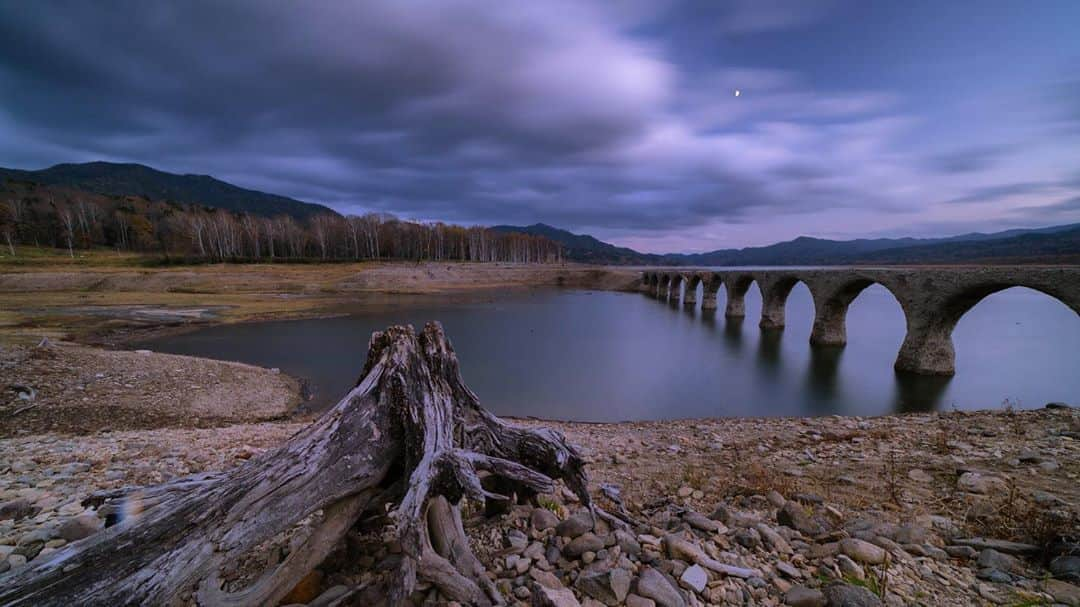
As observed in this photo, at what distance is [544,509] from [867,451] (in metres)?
6.61

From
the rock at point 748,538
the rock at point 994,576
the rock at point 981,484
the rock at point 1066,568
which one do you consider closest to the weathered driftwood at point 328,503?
the rock at point 748,538

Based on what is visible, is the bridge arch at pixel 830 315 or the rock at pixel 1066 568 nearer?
the rock at pixel 1066 568

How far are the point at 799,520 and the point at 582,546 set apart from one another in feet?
7.53

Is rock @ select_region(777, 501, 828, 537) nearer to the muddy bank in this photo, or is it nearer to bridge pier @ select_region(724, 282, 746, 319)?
the muddy bank

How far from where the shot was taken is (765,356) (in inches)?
993

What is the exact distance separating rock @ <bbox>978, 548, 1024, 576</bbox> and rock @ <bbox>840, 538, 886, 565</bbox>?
2.50ft

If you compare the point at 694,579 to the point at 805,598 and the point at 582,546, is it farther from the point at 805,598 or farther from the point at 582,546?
the point at 582,546

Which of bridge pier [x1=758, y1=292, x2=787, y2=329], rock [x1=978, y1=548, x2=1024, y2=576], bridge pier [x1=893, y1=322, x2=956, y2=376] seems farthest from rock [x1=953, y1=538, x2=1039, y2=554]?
bridge pier [x1=758, y1=292, x2=787, y2=329]

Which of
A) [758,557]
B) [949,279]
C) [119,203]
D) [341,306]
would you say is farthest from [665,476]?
[119,203]

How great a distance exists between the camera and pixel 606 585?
2.73 metres

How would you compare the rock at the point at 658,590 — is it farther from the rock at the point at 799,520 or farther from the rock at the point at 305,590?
the rock at the point at 305,590

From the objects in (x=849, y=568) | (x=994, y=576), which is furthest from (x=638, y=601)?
(x=994, y=576)

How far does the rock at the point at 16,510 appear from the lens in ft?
13.1

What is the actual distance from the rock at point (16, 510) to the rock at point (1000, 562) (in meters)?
8.58
